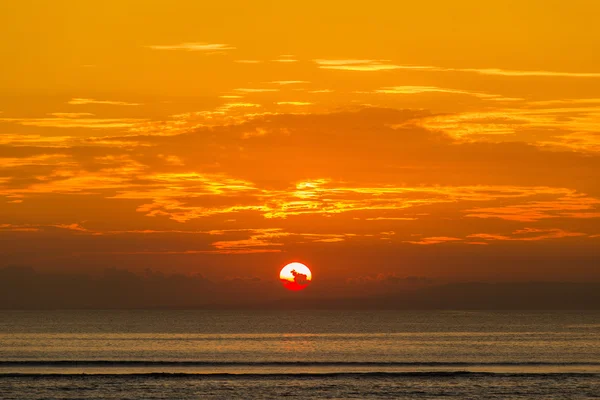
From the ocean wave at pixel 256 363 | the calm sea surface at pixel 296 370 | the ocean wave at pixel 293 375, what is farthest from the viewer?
the ocean wave at pixel 256 363

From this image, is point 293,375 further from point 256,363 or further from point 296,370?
Answer: point 256,363

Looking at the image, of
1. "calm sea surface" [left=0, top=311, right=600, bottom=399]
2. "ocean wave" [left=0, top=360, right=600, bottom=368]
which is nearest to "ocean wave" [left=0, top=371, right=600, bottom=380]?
"calm sea surface" [left=0, top=311, right=600, bottom=399]

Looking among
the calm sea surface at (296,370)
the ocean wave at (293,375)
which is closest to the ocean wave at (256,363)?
the calm sea surface at (296,370)

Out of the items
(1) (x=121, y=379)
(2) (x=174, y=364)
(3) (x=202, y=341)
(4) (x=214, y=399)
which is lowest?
(4) (x=214, y=399)

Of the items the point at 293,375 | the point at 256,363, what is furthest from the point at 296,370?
the point at 256,363

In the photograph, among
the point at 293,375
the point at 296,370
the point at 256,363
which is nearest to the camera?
the point at 293,375

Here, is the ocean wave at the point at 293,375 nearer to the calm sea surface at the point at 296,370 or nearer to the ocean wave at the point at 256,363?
the calm sea surface at the point at 296,370

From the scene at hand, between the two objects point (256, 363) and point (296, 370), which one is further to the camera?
point (256, 363)

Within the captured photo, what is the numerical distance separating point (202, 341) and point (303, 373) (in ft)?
236

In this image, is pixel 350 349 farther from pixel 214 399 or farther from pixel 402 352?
pixel 214 399

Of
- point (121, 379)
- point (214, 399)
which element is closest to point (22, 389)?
point (121, 379)

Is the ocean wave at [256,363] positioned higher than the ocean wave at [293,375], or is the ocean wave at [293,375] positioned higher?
the ocean wave at [256,363]

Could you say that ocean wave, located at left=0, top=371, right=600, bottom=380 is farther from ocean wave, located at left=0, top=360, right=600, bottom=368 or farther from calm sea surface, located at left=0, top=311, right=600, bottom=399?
ocean wave, located at left=0, top=360, right=600, bottom=368

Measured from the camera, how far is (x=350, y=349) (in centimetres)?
13725
